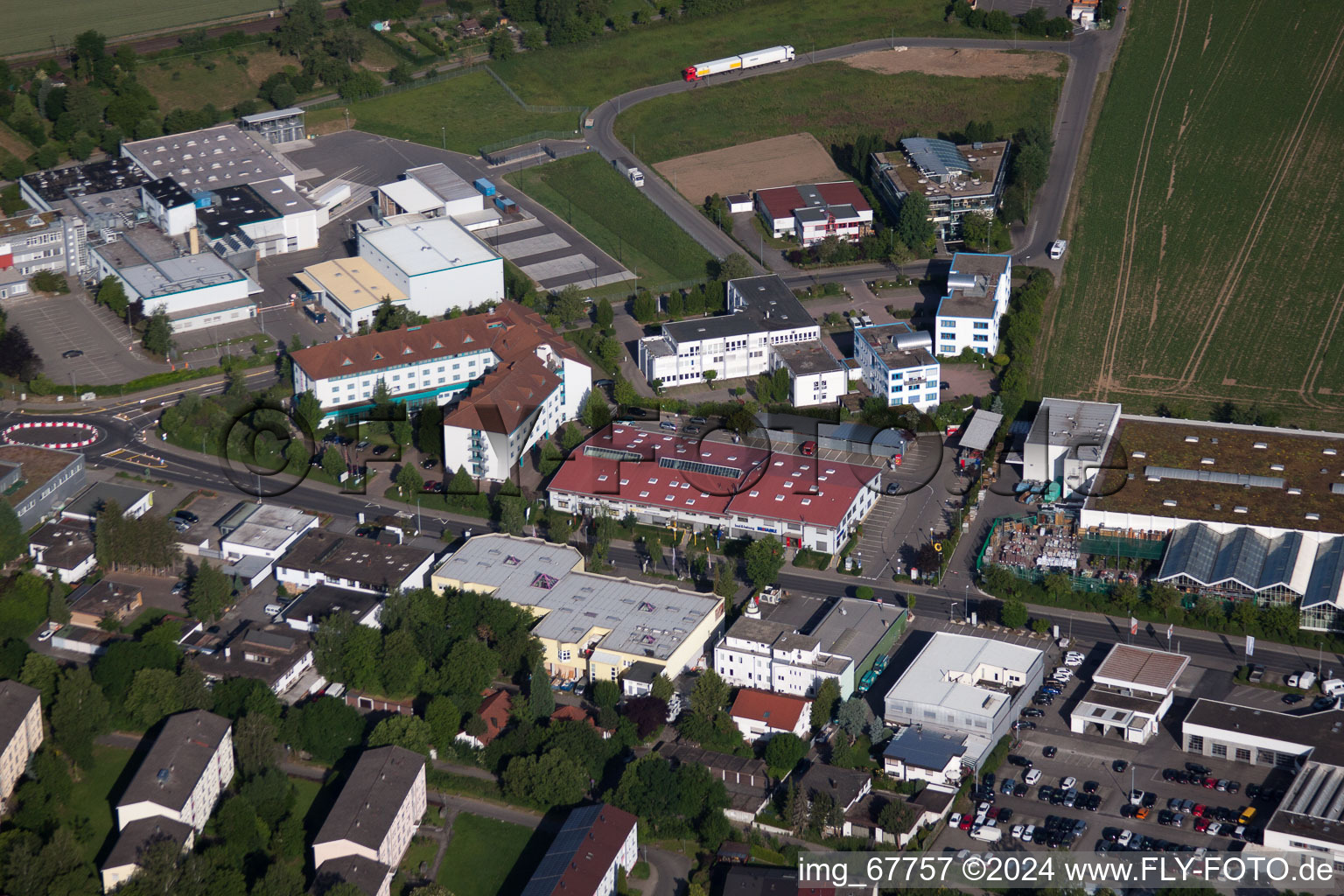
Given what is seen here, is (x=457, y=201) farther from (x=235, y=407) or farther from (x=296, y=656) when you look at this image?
(x=296, y=656)

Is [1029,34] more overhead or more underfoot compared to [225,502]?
more overhead

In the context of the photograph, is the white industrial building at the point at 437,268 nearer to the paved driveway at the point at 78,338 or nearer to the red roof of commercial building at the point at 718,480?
the paved driveway at the point at 78,338

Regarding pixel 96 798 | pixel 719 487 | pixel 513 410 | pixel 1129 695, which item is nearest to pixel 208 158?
pixel 513 410

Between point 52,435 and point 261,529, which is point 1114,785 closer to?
point 261,529

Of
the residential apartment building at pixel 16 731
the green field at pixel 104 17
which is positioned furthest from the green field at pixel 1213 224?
the green field at pixel 104 17

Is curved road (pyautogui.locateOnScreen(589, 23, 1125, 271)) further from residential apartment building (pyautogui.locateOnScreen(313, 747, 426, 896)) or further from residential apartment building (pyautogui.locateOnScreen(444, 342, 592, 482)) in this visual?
residential apartment building (pyautogui.locateOnScreen(313, 747, 426, 896))

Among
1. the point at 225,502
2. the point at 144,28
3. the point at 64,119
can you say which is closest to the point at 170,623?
the point at 225,502
